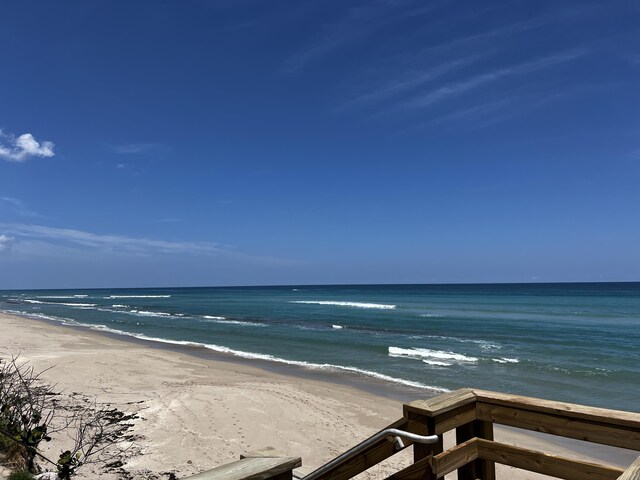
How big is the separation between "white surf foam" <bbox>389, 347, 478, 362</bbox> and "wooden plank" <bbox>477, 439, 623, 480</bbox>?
49.8 ft

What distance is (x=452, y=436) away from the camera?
855 cm

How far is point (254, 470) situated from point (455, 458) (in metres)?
1.37

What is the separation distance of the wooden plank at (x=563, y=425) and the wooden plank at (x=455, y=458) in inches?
7.4

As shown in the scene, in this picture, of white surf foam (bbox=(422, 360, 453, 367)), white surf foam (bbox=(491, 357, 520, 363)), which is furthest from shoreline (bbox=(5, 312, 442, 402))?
white surf foam (bbox=(491, 357, 520, 363))

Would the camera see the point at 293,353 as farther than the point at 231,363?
Yes

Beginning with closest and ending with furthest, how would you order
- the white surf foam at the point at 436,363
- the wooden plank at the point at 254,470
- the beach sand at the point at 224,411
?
the wooden plank at the point at 254,470 → the beach sand at the point at 224,411 → the white surf foam at the point at 436,363

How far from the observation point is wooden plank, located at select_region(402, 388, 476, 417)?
241cm

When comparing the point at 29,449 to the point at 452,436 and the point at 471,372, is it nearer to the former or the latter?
the point at 452,436

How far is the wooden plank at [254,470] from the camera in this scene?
1.55 metres

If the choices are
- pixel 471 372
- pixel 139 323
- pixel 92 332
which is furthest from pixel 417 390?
pixel 139 323

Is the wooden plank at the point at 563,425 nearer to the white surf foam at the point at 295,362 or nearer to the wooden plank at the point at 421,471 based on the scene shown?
the wooden plank at the point at 421,471

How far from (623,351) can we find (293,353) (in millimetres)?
13602

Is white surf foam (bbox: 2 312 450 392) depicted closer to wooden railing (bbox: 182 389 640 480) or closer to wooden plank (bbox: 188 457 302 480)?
wooden railing (bbox: 182 389 640 480)

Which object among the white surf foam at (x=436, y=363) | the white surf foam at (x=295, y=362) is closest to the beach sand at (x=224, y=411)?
the white surf foam at (x=295, y=362)
